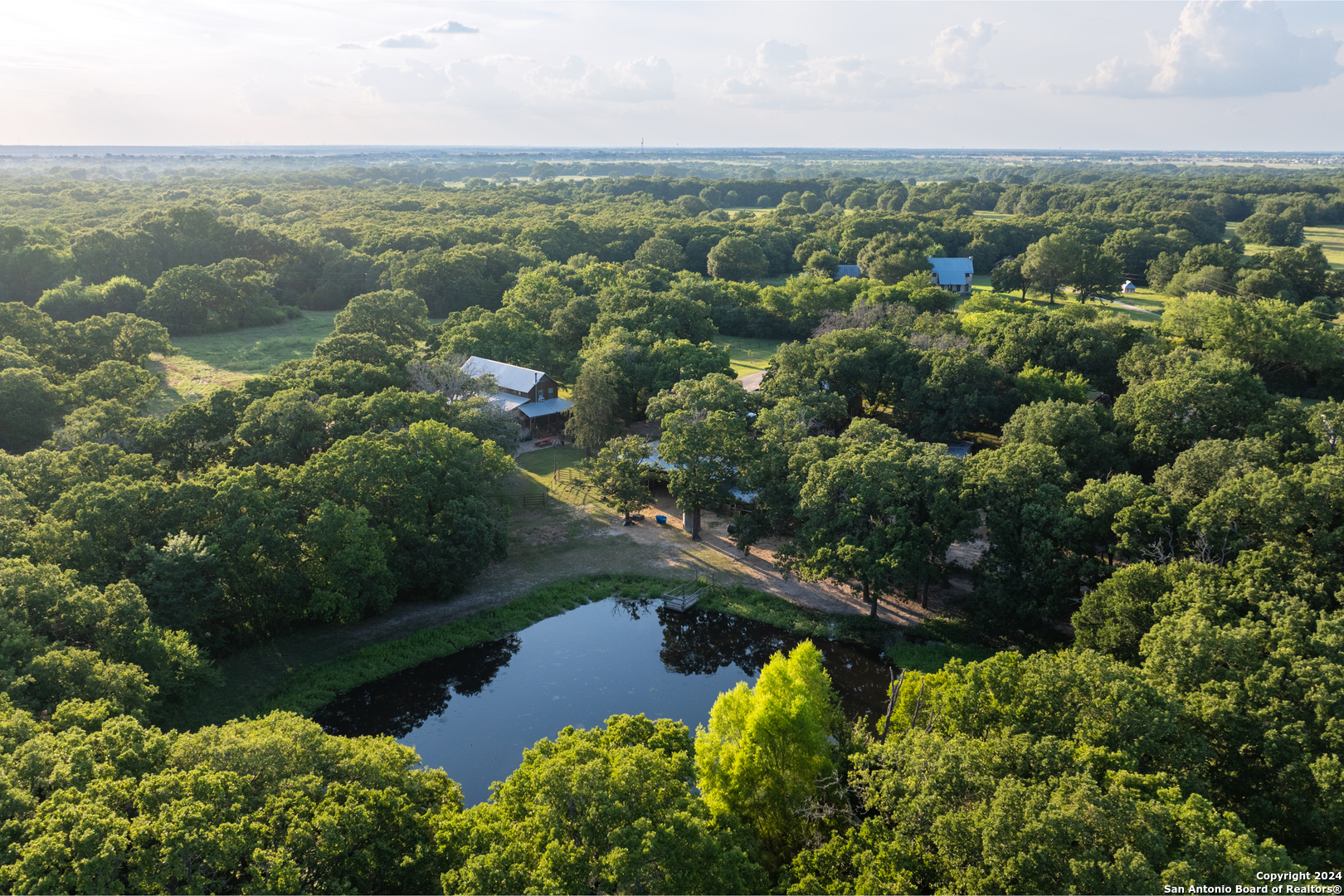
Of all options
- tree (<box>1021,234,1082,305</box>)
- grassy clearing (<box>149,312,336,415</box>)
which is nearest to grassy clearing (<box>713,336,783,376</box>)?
tree (<box>1021,234,1082,305</box>)

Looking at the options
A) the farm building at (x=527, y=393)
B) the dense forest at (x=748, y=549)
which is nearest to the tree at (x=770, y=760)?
the dense forest at (x=748, y=549)

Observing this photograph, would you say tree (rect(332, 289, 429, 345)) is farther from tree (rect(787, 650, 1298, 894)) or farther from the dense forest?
tree (rect(787, 650, 1298, 894))

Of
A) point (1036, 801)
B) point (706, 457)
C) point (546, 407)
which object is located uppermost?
point (1036, 801)

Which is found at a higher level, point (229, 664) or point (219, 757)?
point (219, 757)

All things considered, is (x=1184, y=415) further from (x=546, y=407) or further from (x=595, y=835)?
(x=546, y=407)

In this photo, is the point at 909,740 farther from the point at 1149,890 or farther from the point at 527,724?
the point at 527,724

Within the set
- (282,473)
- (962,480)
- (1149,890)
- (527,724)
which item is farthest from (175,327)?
(1149,890)

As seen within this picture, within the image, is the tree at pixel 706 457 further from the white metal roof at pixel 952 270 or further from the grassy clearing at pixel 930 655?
the white metal roof at pixel 952 270

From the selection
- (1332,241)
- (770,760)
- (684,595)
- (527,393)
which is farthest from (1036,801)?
(1332,241)
